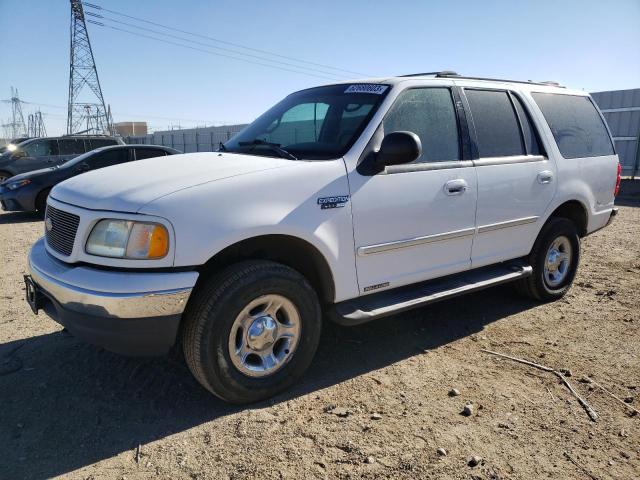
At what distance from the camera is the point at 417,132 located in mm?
3592

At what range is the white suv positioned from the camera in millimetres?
2580

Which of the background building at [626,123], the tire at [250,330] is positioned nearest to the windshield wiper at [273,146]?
the tire at [250,330]

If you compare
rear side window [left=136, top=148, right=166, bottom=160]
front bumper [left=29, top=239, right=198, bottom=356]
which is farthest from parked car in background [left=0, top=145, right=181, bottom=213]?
front bumper [left=29, top=239, right=198, bottom=356]

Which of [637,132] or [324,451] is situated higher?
[637,132]

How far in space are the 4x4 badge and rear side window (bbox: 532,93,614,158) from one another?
2.63 metres

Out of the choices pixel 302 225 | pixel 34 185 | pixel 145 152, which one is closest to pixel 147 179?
pixel 302 225

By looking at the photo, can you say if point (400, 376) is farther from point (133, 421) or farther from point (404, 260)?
point (133, 421)

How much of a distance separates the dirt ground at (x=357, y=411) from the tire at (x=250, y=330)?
0.17 metres

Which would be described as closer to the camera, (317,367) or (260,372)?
(260,372)

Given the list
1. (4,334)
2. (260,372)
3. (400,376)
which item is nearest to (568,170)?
(400,376)

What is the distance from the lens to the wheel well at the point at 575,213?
16.0 ft

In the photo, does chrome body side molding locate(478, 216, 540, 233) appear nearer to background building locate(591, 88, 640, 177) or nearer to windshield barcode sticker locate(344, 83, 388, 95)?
windshield barcode sticker locate(344, 83, 388, 95)

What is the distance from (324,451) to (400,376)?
1001 millimetres

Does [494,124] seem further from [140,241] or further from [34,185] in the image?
[34,185]
